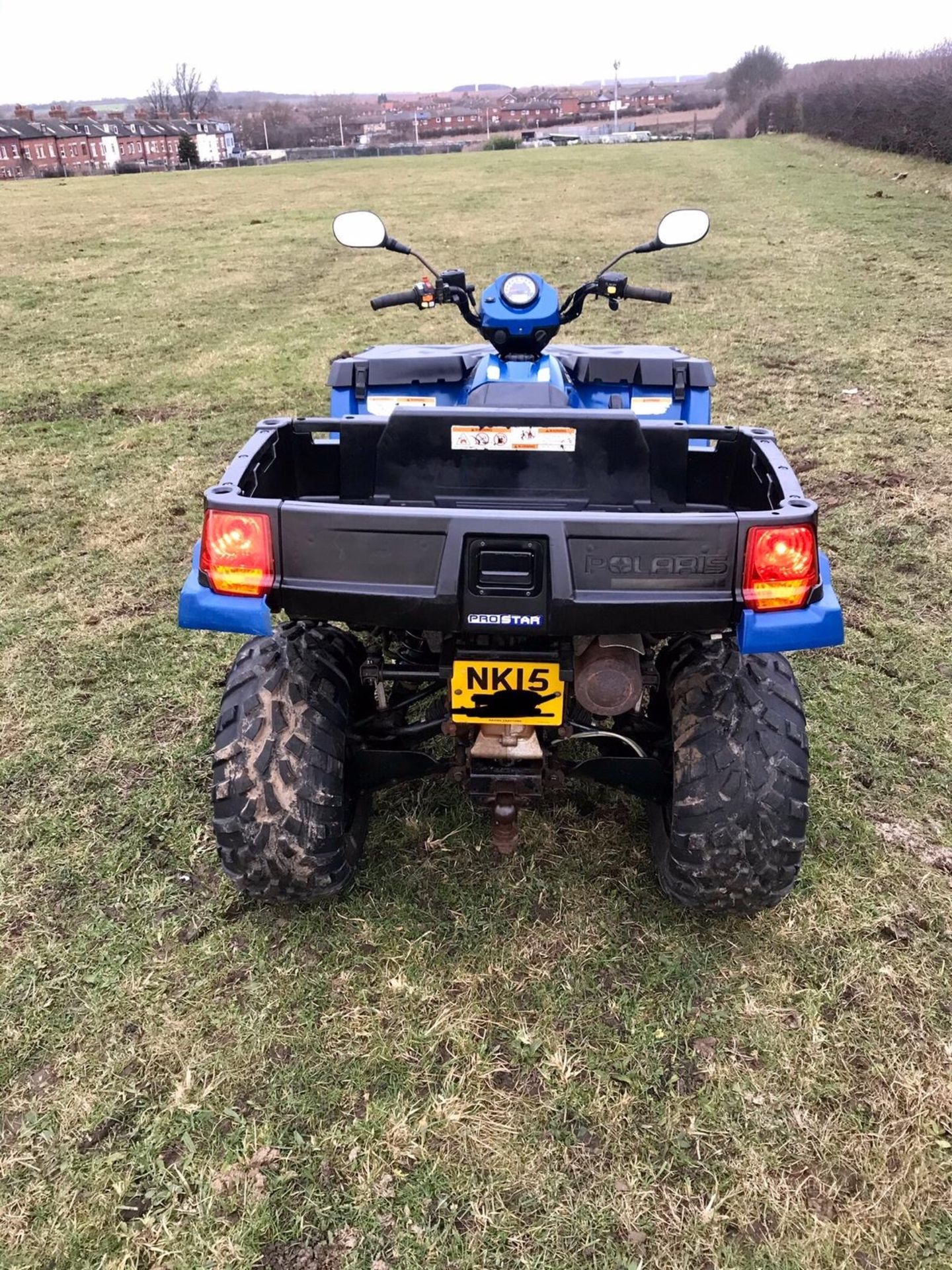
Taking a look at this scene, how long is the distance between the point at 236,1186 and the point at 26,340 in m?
9.13

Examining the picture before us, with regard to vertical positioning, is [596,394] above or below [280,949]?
above

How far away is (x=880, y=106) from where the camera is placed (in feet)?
89.6

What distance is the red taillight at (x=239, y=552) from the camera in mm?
1946

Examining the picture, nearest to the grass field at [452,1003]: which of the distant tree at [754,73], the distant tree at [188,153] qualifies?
the distant tree at [188,153]

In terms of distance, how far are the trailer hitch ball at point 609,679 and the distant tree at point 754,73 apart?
82.6 m

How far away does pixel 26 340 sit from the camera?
29.9ft

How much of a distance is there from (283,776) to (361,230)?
83.5 inches

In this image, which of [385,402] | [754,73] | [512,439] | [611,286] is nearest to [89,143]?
[754,73]

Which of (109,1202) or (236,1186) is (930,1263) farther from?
(109,1202)

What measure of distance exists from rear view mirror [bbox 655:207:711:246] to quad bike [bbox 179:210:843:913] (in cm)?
95

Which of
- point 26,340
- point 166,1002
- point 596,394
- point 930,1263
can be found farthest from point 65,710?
point 26,340

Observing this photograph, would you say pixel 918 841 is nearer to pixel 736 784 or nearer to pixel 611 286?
pixel 736 784

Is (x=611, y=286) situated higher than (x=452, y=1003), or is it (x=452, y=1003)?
(x=611, y=286)

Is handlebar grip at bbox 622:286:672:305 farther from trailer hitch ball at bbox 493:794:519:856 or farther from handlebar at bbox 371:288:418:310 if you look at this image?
trailer hitch ball at bbox 493:794:519:856
